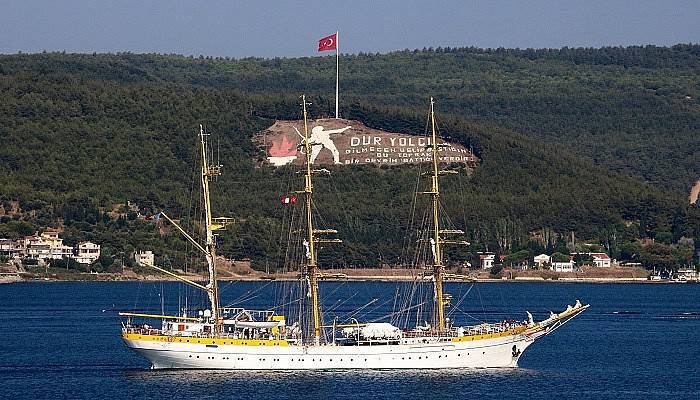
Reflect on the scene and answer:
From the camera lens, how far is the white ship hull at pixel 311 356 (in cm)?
9538

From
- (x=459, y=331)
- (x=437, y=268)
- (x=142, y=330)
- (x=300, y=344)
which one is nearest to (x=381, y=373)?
(x=300, y=344)

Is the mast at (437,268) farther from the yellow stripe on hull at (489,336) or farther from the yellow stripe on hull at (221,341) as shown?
the yellow stripe on hull at (221,341)

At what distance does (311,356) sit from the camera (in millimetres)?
95500

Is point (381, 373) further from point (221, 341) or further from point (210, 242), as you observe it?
point (210, 242)

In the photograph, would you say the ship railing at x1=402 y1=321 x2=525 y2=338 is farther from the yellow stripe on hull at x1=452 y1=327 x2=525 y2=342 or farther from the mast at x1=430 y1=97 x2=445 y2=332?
the mast at x1=430 y1=97 x2=445 y2=332

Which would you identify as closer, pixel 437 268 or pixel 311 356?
pixel 311 356

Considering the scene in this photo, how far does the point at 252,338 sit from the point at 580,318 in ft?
218

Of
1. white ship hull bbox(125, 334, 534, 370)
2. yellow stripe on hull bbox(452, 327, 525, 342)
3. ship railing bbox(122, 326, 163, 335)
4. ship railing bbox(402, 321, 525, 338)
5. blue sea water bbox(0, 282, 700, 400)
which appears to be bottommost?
blue sea water bbox(0, 282, 700, 400)

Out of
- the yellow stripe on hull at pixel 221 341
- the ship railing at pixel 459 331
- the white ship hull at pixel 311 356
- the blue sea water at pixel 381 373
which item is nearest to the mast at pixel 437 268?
the ship railing at pixel 459 331

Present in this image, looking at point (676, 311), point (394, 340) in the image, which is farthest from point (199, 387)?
point (676, 311)

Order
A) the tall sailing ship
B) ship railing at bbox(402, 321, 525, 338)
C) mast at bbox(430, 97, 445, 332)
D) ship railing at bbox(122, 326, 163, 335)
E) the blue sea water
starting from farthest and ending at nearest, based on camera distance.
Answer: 1. mast at bbox(430, 97, 445, 332)
2. ship railing at bbox(402, 321, 525, 338)
3. ship railing at bbox(122, 326, 163, 335)
4. the tall sailing ship
5. the blue sea water

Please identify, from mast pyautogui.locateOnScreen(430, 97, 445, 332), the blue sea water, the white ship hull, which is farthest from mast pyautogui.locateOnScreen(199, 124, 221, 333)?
mast pyautogui.locateOnScreen(430, 97, 445, 332)

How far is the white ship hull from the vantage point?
95375mm

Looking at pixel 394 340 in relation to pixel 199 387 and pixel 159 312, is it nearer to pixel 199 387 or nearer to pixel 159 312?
pixel 199 387
